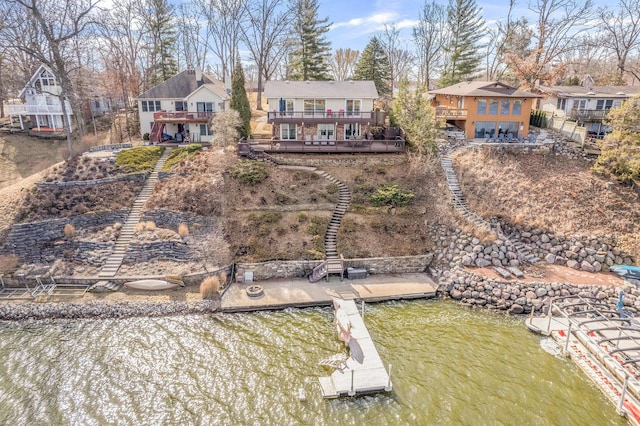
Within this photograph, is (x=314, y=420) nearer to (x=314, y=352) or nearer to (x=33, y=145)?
(x=314, y=352)

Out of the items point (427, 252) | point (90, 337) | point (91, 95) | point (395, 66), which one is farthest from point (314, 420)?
point (395, 66)

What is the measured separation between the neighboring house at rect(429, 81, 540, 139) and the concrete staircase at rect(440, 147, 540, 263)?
5416mm

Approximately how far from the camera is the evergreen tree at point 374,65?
46.3 m

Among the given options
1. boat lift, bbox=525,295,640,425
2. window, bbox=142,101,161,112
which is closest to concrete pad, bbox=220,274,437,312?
boat lift, bbox=525,295,640,425

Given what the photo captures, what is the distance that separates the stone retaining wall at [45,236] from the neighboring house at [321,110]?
16378mm

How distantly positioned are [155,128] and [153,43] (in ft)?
61.8

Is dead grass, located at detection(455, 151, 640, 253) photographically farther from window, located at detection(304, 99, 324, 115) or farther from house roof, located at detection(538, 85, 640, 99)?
window, located at detection(304, 99, 324, 115)

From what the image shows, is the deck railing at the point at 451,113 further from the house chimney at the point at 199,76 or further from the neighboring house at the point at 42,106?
the neighboring house at the point at 42,106

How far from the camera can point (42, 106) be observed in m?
43.7

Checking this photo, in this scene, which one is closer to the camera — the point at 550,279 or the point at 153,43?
the point at 550,279

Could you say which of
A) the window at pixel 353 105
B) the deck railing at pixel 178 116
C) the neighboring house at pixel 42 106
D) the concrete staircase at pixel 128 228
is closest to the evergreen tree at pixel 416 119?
the window at pixel 353 105

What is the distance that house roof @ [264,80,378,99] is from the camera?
3569 centimetres

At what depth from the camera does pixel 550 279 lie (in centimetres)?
2247

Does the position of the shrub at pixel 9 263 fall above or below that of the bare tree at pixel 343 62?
below
